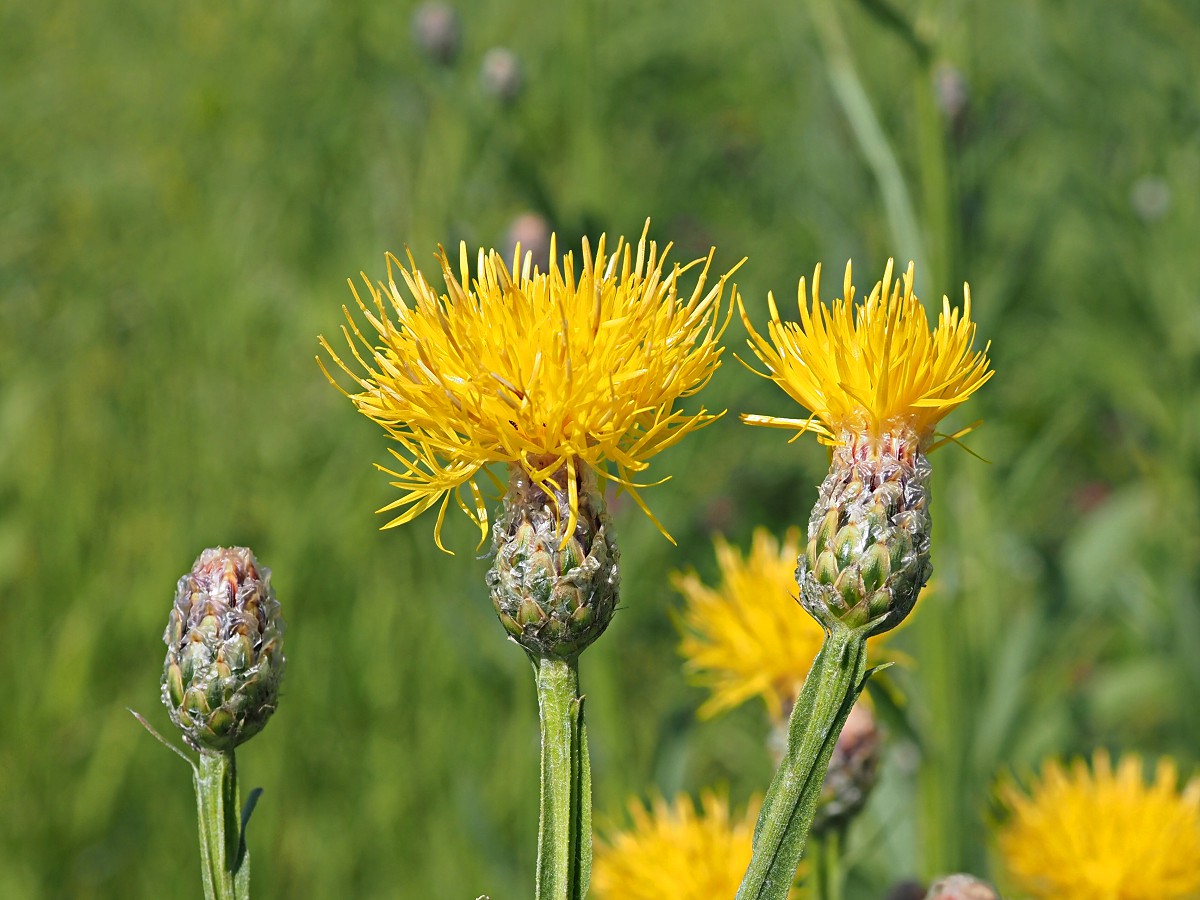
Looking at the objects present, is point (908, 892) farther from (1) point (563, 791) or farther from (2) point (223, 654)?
(2) point (223, 654)

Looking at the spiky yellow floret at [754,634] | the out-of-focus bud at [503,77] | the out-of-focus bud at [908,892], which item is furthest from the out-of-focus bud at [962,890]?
the out-of-focus bud at [503,77]

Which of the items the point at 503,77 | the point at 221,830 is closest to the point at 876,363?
the point at 221,830

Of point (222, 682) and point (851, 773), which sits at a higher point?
point (222, 682)

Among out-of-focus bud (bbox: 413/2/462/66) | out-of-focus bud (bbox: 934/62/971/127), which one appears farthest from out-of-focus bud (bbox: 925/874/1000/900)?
out-of-focus bud (bbox: 413/2/462/66)

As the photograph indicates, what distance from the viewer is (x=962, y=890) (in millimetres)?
1189

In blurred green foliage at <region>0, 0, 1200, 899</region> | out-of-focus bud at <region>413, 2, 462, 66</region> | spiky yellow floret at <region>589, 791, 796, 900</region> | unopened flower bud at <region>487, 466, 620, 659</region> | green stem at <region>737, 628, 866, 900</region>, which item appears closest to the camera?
green stem at <region>737, 628, 866, 900</region>

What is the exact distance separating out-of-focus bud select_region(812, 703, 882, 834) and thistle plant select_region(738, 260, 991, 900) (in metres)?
0.46

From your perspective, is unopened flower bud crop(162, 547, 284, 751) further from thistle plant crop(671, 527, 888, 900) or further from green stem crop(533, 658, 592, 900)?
thistle plant crop(671, 527, 888, 900)

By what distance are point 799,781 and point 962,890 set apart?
14.3 inches

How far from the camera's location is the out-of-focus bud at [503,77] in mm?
2869

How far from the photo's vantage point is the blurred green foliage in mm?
2467

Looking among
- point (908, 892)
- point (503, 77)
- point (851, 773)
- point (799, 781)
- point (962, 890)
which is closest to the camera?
point (799, 781)

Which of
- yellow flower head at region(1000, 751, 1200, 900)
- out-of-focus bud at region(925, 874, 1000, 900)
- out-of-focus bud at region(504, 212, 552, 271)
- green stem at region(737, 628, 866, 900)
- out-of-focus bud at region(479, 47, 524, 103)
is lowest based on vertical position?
yellow flower head at region(1000, 751, 1200, 900)

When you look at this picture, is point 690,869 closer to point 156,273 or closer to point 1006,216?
point 156,273
